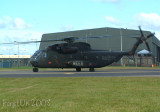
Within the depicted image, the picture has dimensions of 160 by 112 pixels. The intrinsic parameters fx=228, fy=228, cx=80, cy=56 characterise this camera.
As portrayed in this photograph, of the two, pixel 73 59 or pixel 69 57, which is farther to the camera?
pixel 73 59

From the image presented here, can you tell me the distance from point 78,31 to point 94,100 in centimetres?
10467

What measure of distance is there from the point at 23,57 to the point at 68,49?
408ft

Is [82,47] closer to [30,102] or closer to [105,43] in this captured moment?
[30,102]

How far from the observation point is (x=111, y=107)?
26.8ft

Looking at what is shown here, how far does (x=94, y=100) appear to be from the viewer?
375 inches

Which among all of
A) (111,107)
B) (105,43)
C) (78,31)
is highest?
(78,31)

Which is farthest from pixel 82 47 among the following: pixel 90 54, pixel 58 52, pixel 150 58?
pixel 150 58

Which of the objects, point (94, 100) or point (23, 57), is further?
point (23, 57)

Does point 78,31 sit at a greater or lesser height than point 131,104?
greater

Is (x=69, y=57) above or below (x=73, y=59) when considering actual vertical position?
above

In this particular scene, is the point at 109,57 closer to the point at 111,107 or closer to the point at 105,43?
the point at 111,107

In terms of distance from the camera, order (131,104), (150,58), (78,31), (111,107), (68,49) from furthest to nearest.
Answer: (78,31) → (150,58) → (68,49) → (131,104) → (111,107)

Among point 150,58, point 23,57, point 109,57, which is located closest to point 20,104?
point 109,57

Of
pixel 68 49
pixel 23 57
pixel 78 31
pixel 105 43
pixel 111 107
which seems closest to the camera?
pixel 111 107
